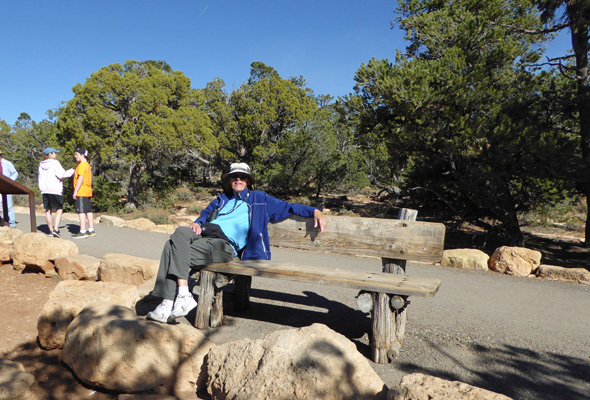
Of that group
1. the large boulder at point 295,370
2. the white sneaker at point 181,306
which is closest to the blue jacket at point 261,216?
the white sneaker at point 181,306

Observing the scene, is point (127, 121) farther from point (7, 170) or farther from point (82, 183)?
point (82, 183)

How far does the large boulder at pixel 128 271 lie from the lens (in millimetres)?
5078

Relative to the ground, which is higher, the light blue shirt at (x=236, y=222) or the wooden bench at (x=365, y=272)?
the light blue shirt at (x=236, y=222)

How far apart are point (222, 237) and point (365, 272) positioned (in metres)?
1.29

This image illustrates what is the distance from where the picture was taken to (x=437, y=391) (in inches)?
79.8

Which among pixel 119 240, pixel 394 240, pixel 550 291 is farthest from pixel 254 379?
pixel 119 240

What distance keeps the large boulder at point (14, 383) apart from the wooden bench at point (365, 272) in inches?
52.1

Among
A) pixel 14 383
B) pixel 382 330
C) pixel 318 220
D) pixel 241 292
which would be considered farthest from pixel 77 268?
pixel 382 330

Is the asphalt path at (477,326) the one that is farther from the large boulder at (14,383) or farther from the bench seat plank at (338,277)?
the large boulder at (14,383)

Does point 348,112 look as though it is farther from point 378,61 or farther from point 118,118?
point 118,118

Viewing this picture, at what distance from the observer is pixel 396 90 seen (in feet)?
31.1

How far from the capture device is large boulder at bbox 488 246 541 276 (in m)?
6.38

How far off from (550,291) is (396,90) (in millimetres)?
5484

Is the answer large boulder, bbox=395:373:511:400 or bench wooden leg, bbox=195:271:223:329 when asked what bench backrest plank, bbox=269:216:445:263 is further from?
large boulder, bbox=395:373:511:400
